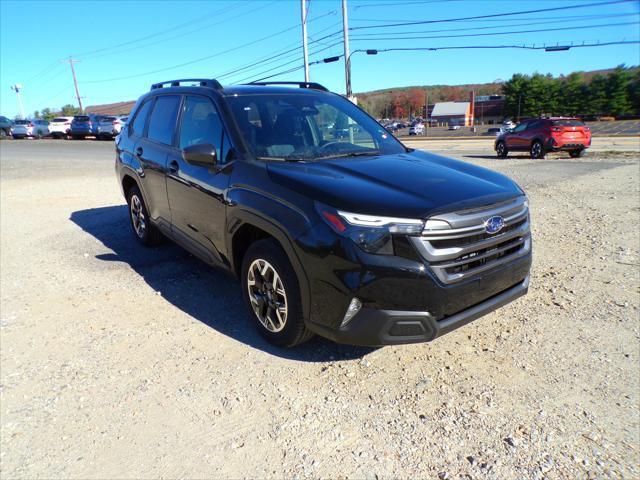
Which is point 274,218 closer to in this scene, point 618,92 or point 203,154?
point 203,154

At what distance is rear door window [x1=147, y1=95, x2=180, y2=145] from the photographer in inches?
177

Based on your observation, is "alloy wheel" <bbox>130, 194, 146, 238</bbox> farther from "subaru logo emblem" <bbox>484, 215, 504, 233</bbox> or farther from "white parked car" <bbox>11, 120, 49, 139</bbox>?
"white parked car" <bbox>11, 120, 49, 139</bbox>

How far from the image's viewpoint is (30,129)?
1422 inches

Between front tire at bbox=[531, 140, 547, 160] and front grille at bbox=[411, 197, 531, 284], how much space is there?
16.5 meters

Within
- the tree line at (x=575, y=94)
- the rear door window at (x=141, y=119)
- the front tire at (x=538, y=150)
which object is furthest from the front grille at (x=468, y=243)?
the tree line at (x=575, y=94)

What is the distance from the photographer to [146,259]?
5426mm

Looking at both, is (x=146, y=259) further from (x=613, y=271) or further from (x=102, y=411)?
(x=613, y=271)

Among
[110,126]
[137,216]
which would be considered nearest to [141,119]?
[137,216]

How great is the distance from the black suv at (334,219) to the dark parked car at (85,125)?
101 feet

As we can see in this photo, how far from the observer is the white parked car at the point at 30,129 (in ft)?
118

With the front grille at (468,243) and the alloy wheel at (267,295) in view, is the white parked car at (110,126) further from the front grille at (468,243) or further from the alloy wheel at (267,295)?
the front grille at (468,243)

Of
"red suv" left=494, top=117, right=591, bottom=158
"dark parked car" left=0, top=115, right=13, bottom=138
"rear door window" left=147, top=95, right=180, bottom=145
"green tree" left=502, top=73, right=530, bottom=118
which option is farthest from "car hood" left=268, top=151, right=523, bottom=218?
"green tree" left=502, top=73, right=530, bottom=118

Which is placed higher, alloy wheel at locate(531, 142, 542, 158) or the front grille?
the front grille

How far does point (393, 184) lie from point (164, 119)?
9.55ft
